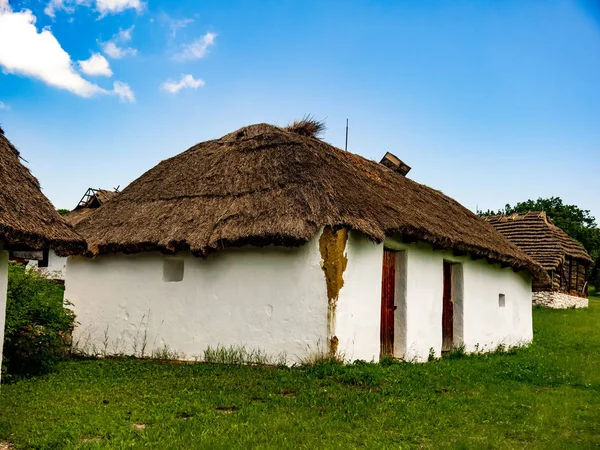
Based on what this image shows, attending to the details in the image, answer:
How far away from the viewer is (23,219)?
20.1 feet

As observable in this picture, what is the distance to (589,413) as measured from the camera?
7000 millimetres

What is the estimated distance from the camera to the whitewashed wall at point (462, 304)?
34.8 ft

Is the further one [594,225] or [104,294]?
[594,225]

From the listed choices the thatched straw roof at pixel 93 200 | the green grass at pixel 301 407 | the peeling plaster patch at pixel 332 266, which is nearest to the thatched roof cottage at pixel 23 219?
the green grass at pixel 301 407

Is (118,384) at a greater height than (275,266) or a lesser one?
lesser

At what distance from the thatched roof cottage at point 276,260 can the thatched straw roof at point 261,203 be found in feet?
0.10

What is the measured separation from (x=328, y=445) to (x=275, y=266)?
418 centimetres

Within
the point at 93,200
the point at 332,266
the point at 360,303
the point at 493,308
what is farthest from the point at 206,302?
the point at 93,200

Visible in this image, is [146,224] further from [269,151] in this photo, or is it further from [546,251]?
[546,251]

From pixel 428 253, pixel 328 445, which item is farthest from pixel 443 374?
pixel 328 445

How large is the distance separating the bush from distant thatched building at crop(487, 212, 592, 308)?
19.7 meters

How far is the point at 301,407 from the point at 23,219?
3589 millimetres

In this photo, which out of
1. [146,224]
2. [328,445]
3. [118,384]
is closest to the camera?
[328,445]

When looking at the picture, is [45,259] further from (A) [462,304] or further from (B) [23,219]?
(A) [462,304]
